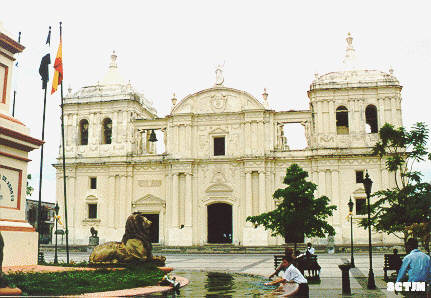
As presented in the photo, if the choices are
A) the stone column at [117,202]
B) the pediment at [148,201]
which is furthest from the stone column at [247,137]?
the stone column at [117,202]

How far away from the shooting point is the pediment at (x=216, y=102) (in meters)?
37.7

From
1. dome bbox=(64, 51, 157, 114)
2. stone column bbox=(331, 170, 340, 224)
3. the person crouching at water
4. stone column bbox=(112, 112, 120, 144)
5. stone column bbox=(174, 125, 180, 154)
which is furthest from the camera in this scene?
dome bbox=(64, 51, 157, 114)

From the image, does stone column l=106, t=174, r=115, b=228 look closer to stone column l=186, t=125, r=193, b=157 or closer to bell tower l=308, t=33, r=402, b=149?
stone column l=186, t=125, r=193, b=157

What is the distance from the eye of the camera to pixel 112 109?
130 ft

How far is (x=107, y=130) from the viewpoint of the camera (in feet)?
A: 134

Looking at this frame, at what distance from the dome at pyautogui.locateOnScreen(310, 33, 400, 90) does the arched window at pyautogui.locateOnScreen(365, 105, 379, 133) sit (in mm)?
1811

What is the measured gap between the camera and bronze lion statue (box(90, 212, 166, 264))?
12562 millimetres

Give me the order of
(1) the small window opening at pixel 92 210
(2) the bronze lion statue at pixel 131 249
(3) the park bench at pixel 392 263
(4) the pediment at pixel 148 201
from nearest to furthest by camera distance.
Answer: (2) the bronze lion statue at pixel 131 249 < (3) the park bench at pixel 392 263 < (4) the pediment at pixel 148 201 < (1) the small window opening at pixel 92 210

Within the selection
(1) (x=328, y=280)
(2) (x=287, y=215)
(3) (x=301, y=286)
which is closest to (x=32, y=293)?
(3) (x=301, y=286)

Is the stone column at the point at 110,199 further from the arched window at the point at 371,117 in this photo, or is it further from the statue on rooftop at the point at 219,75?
the arched window at the point at 371,117

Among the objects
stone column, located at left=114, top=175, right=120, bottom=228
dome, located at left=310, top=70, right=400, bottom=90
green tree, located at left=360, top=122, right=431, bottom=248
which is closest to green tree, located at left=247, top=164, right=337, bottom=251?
green tree, located at left=360, top=122, right=431, bottom=248

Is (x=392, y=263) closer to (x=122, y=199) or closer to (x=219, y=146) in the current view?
(x=219, y=146)

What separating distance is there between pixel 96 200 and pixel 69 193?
2.35 metres

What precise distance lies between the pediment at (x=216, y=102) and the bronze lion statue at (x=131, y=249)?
25017 mm
